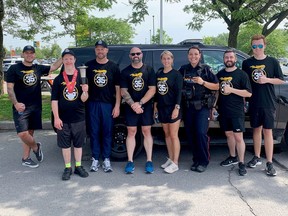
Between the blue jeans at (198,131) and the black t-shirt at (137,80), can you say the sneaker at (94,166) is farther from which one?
the blue jeans at (198,131)

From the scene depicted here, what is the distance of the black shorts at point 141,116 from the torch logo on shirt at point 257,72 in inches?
59.4

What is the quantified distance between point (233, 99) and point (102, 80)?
6.13ft

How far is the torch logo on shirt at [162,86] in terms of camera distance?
4426mm

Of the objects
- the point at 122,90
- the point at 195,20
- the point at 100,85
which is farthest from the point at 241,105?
the point at 195,20

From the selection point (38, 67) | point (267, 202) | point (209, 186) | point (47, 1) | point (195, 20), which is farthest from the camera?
point (195, 20)

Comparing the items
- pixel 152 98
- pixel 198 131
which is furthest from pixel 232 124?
pixel 152 98

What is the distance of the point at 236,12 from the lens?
8805mm

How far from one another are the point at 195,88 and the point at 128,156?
1.42 meters

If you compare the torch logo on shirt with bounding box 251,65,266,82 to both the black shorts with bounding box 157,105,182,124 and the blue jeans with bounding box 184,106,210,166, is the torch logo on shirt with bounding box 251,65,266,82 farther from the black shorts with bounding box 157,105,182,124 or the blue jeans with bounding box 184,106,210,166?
the black shorts with bounding box 157,105,182,124

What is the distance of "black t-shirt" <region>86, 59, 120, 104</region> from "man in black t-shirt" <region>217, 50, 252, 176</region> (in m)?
1.52

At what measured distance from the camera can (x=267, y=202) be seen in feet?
11.9

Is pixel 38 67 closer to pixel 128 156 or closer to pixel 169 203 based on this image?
pixel 128 156

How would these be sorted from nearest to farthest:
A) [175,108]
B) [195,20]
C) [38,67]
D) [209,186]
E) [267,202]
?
[267,202] < [209,186] < [175,108] < [38,67] < [195,20]

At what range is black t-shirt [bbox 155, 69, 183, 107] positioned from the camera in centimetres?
440
